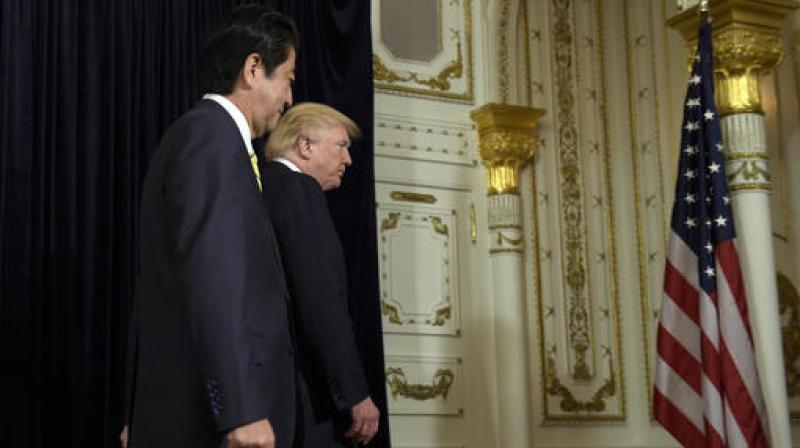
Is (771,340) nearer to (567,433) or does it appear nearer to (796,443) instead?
(796,443)

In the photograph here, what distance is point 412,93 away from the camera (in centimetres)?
622

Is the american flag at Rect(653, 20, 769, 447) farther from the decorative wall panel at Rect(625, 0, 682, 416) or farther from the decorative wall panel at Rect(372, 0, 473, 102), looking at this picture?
the decorative wall panel at Rect(372, 0, 473, 102)

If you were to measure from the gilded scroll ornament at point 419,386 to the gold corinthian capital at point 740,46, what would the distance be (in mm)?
2024

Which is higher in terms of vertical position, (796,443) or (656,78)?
(656,78)

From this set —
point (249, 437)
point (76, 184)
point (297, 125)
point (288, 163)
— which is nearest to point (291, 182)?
point (288, 163)

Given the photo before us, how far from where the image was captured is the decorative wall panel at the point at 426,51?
243 inches

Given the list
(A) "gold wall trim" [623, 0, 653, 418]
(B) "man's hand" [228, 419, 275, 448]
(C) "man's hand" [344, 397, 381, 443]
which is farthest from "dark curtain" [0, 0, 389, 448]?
(B) "man's hand" [228, 419, 275, 448]

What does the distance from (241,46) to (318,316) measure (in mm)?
997

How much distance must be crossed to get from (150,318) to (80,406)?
7.44 feet

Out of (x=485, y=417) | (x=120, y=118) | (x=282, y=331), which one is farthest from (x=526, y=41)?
(x=282, y=331)

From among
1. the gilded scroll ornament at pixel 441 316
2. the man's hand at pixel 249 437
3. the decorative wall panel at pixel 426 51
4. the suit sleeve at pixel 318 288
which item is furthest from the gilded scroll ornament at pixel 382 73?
the man's hand at pixel 249 437

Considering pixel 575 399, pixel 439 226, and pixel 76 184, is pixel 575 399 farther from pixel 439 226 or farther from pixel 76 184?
pixel 76 184

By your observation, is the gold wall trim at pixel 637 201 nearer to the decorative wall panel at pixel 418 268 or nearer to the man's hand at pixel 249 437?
the decorative wall panel at pixel 418 268

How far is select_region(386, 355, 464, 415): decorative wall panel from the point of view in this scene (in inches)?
231
